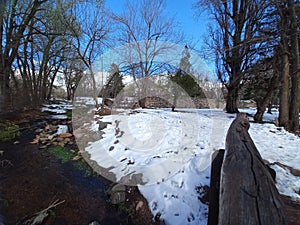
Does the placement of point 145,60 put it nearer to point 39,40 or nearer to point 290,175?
point 39,40

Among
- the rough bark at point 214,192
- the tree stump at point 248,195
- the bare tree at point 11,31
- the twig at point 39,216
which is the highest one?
the bare tree at point 11,31

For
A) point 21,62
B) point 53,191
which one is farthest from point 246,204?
point 21,62

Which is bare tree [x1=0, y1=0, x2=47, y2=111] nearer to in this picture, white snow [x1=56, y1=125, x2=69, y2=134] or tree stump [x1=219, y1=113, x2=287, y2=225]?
white snow [x1=56, y1=125, x2=69, y2=134]

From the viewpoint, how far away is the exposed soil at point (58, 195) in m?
2.51

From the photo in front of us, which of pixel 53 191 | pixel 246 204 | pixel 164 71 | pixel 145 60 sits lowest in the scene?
pixel 53 191

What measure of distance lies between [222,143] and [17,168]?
4626mm

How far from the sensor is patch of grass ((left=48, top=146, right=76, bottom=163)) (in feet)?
14.8

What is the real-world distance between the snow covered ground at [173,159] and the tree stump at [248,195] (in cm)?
114

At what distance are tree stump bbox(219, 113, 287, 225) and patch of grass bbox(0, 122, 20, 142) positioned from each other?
6.46 meters

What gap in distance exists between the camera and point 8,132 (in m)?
5.66

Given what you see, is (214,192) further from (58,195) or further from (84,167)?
(84,167)

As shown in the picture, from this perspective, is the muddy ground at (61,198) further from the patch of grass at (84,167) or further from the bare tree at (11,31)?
the bare tree at (11,31)

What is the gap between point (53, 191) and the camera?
3125 mm

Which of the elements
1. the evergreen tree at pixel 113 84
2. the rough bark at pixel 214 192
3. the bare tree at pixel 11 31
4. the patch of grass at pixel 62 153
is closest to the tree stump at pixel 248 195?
the rough bark at pixel 214 192
